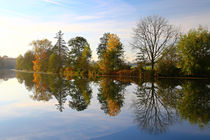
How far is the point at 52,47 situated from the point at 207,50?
163 feet

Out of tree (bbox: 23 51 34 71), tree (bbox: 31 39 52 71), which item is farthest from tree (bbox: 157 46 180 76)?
tree (bbox: 23 51 34 71)

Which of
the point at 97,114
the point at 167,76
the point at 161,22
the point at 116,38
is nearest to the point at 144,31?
the point at 161,22

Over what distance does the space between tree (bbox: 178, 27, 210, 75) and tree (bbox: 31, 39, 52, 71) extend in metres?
44.3

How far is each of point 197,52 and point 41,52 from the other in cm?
4875

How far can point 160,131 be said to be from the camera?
19.5 feet

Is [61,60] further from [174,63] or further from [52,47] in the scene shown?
[174,63]

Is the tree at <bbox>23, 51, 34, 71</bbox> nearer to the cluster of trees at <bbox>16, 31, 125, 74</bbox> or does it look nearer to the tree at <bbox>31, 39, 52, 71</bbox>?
the cluster of trees at <bbox>16, 31, 125, 74</bbox>

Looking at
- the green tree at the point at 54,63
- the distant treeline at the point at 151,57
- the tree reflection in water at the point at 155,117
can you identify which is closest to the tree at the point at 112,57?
the distant treeline at the point at 151,57

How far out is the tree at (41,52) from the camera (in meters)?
60.4

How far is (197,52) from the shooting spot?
29.8 meters

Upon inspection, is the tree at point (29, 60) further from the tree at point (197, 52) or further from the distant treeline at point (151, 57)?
the tree at point (197, 52)

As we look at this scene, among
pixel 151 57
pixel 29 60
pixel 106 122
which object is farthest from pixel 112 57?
pixel 29 60

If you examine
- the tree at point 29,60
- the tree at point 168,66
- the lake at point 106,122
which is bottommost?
the lake at point 106,122

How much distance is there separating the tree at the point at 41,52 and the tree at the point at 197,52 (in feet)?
145
